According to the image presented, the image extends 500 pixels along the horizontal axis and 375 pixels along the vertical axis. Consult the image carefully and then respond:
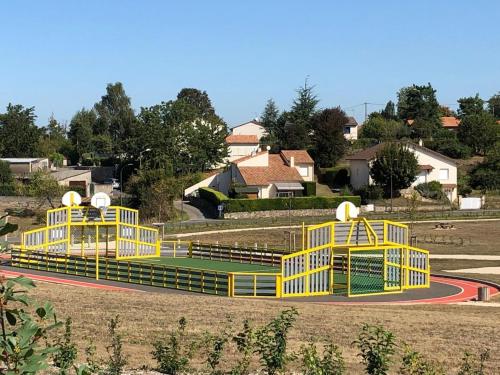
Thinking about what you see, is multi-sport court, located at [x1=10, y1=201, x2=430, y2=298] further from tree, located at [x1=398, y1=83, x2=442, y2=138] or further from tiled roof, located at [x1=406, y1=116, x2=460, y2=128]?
tiled roof, located at [x1=406, y1=116, x2=460, y2=128]

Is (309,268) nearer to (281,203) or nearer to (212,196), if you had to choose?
(281,203)

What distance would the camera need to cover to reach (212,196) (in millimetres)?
83125

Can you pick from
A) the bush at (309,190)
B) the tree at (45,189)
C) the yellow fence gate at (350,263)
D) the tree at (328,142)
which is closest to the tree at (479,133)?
the tree at (328,142)

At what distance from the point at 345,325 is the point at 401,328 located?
56.7 inches

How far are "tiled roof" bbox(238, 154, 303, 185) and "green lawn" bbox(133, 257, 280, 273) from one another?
3974cm

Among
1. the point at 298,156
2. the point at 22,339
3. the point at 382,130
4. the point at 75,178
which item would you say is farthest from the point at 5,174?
the point at 22,339

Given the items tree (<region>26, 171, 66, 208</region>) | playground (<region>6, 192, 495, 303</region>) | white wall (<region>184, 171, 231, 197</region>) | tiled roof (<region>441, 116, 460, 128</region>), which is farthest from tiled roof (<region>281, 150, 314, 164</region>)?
tiled roof (<region>441, 116, 460, 128</region>)

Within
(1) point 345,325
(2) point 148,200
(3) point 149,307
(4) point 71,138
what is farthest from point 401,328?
(4) point 71,138

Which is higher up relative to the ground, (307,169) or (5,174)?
(307,169)

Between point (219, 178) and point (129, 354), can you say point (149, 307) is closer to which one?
point (129, 354)

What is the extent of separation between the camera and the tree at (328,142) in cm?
10169

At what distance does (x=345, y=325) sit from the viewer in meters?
22.5

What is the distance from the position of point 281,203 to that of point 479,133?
42013mm

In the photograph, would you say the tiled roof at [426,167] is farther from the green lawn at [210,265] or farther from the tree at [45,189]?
the green lawn at [210,265]
